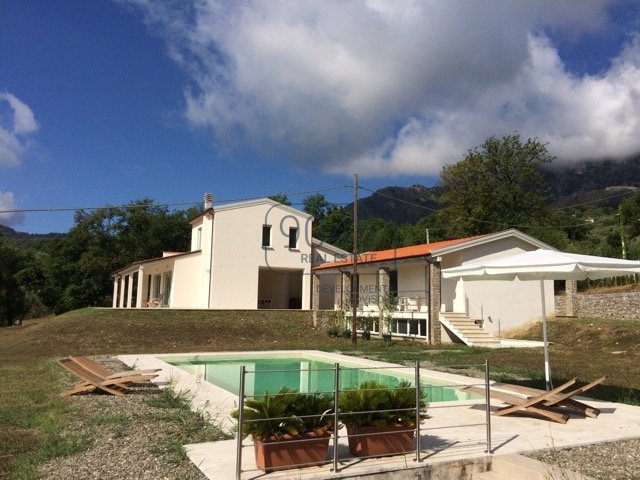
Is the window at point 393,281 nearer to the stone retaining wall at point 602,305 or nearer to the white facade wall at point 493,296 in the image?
the white facade wall at point 493,296

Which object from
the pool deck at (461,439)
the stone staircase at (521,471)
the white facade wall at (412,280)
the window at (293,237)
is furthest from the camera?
the window at (293,237)

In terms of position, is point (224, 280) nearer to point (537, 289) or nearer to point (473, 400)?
point (537, 289)

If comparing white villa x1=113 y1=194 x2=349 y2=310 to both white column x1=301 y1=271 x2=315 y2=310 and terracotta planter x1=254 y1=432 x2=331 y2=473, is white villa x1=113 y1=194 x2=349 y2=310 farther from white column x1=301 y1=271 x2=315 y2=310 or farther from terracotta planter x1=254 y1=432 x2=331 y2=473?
terracotta planter x1=254 y1=432 x2=331 y2=473

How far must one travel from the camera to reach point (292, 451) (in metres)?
4.80

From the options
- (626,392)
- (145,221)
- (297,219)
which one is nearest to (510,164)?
(297,219)

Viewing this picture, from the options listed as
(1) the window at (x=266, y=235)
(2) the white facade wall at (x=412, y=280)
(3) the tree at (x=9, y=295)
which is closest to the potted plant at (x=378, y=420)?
(2) the white facade wall at (x=412, y=280)

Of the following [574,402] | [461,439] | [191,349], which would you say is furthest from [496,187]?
[461,439]

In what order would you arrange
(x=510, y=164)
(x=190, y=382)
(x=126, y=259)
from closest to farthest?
1. (x=190, y=382)
2. (x=510, y=164)
3. (x=126, y=259)

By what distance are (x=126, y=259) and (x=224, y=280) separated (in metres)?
25.0

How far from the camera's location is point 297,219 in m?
35.6

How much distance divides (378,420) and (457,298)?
20.4 meters

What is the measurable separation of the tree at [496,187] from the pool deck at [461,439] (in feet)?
130

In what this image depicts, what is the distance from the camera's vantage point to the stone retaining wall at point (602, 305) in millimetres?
23312

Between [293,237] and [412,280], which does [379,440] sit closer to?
[412,280]
